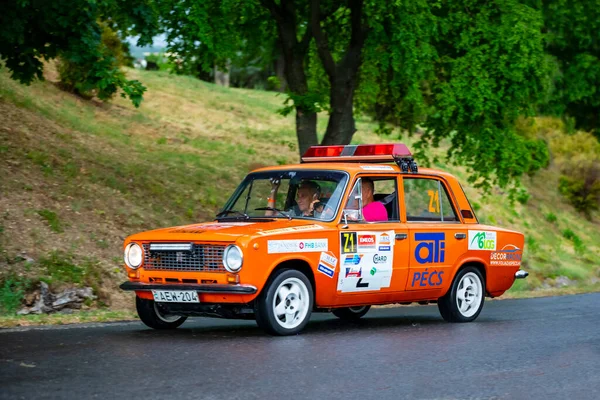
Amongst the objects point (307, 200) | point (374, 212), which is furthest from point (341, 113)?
point (307, 200)

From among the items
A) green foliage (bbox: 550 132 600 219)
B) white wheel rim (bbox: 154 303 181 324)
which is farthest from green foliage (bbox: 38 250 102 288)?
green foliage (bbox: 550 132 600 219)

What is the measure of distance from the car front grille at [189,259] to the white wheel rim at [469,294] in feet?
12.5

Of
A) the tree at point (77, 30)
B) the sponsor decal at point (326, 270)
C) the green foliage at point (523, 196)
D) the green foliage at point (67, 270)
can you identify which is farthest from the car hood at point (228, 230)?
the green foliage at point (523, 196)

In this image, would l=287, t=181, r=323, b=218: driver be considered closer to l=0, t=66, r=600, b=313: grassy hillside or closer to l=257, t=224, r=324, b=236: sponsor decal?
l=257, t=224, r=324, b=236: sponsor decal

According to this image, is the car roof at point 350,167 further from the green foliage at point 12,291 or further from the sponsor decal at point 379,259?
the green foliage at point 12,291

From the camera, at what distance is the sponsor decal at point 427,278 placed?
1171 cm

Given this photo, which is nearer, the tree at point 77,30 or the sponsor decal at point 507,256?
the sponsor decal at point 507,256

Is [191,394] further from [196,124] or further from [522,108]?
[196,124]

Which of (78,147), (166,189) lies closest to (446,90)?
(166,189)

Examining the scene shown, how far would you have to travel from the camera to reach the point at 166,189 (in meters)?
21.8

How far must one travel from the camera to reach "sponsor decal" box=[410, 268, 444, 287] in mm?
11711

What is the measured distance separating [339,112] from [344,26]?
2.98m

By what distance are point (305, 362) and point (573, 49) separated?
17.4 m

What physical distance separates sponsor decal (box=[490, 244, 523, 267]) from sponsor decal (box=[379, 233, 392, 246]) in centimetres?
214
